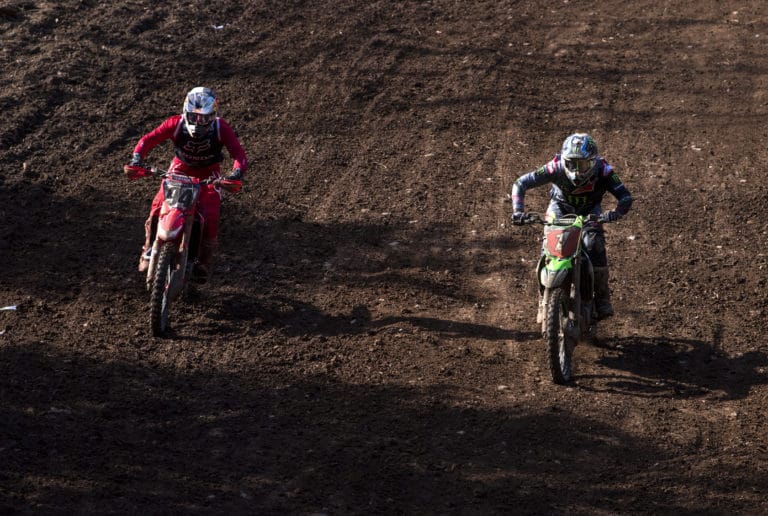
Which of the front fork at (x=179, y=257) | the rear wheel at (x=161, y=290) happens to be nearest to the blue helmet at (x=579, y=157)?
the front fork at (x=179, y=257)

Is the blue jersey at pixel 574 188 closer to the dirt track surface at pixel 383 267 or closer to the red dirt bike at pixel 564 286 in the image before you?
the red dirt bike at pixel 564 286

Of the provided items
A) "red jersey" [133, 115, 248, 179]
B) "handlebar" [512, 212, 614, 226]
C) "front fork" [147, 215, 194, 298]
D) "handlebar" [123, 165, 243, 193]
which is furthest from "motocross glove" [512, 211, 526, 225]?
"front fork" [147, 215, 194, 298]

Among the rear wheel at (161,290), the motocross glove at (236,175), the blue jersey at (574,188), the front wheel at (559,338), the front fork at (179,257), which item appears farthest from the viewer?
the motocross glove at (236,175)

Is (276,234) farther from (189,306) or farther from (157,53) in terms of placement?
(157,53)

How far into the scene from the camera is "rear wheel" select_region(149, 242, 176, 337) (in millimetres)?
9085

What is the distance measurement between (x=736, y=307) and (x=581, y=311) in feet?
7.27

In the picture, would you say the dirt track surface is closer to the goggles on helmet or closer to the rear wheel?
the rear wheel

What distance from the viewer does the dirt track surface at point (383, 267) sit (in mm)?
7281

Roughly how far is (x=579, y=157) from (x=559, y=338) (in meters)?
1.64

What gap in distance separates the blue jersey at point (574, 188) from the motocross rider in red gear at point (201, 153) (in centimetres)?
277

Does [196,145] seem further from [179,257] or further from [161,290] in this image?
[161,290]

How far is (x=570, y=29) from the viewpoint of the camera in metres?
17.4

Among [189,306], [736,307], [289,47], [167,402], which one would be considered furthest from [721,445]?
[289,47]

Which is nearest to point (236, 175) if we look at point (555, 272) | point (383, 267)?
point (383, 267)
